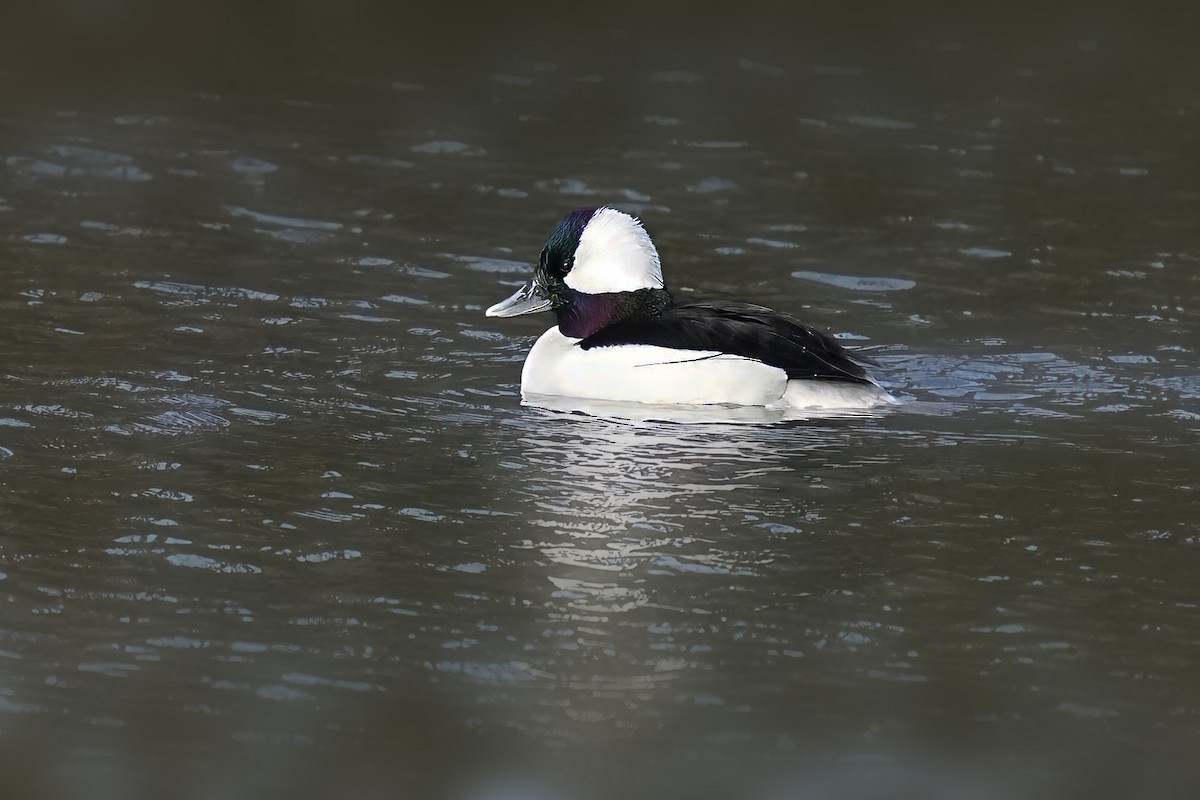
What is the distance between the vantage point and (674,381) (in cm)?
1045

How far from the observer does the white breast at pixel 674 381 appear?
10.3m

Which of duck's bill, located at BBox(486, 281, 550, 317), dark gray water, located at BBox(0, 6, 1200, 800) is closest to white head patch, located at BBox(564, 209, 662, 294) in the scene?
duck's bill, located at BBox(486, 281, 550, 317)

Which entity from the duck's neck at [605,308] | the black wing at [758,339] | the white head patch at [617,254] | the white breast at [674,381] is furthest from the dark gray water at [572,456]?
the white head patch at [617,254]

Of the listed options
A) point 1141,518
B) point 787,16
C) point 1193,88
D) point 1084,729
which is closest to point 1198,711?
point 1084,729

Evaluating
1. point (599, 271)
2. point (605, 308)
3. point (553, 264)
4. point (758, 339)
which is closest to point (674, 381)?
point (758, 339)

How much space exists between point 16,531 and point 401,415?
2.39 metres

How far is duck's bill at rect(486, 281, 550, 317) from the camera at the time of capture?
11055mm

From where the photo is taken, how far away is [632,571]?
25.8 ft

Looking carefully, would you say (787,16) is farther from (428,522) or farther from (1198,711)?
(1198,711)

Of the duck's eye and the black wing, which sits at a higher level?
the duck's eye

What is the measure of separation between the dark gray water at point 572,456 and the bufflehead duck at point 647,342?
32cm

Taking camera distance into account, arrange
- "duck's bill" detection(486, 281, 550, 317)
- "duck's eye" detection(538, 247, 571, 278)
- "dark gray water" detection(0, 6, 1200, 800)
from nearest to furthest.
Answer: "dark gray water" detection(0, 6, 1200, 800), "duck's eye" detection(538, 247, 571, 278), "duck's bill" detection(486, 281, 550, 317)

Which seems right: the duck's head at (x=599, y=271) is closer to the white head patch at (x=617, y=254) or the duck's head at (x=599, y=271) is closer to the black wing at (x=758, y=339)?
the white head patch at (x=617, y=254)

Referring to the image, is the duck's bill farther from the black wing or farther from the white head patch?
the black wing
